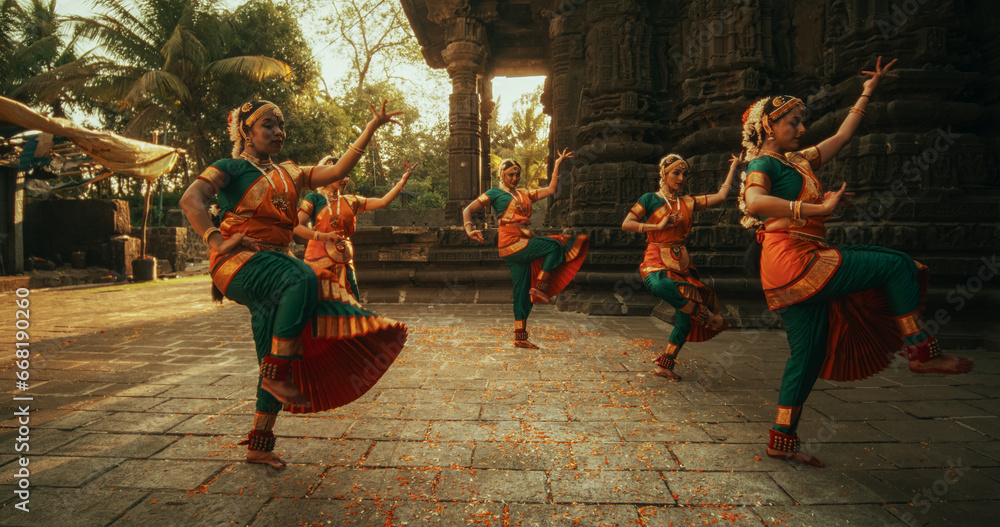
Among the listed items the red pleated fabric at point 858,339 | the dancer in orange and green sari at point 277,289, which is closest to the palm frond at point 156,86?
the dancer in orange and green sari at point 277,289

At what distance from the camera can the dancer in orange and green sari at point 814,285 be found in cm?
236

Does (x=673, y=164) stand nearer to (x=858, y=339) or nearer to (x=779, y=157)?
(x=779, y=157)

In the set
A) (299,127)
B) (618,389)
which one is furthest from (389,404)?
(299,127)

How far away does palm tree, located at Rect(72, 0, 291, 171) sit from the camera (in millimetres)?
17109

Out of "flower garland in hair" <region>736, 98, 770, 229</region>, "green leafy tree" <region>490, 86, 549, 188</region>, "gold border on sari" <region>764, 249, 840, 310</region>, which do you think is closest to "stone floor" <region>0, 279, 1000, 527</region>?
"gold border on sari" <region>764, 249, 840, 310</region>

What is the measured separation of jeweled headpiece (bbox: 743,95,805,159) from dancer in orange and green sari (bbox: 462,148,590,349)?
8.15 feet

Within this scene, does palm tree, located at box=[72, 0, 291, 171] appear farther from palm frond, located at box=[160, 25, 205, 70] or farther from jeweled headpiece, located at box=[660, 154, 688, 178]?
jeweled headpiece, located at box=[660, 154, 688, 178]

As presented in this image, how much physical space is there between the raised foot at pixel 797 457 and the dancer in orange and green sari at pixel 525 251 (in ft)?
9.39

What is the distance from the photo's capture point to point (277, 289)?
2.31 m

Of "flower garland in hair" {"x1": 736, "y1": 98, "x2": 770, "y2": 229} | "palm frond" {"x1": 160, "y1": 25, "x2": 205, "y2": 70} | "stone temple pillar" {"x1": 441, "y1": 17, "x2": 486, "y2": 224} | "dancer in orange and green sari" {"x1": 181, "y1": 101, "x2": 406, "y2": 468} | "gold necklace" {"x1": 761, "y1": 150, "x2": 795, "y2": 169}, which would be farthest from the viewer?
"palm frond" {"x1": 160, "y1": 25, "x2": 205, "y2": 70}

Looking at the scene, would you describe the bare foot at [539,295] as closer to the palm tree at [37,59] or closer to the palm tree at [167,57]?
the palm tree at [167,57]

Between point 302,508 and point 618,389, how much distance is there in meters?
2.32

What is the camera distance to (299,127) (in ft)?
67.9

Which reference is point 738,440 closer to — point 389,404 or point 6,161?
point 389,404
